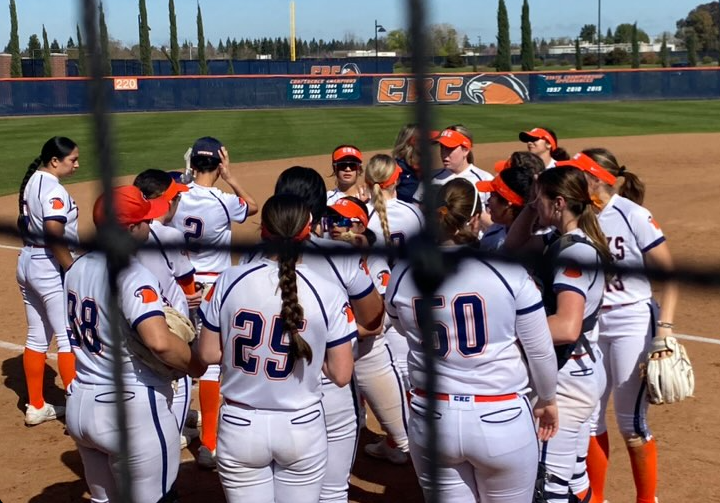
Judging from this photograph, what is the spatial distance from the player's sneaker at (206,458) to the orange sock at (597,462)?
1.93m

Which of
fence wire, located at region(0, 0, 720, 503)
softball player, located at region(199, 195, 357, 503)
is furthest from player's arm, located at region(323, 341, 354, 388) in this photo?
fence wire, located at region(0, 0, 720, 503)

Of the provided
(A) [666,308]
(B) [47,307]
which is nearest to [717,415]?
(A) [666,308]

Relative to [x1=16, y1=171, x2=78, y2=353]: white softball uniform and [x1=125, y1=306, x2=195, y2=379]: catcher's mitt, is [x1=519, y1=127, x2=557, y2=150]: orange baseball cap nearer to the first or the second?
[x1=16, y1=171, x2=78, y2=353]: white softball uniform

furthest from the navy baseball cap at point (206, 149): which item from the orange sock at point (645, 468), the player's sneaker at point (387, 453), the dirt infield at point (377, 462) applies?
the orange sock at point (645, 468)

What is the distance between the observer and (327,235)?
3982mm

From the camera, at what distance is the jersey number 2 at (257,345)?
298cm

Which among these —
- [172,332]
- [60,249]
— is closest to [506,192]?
[172,332]

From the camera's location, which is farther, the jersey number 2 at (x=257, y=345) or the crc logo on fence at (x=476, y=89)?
the crc logo on fence at (x=476, y=89)

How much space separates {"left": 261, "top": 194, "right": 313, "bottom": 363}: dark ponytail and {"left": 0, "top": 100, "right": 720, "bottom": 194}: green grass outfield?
11603 millimetres

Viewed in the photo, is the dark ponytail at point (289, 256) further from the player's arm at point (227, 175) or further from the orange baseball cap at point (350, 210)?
the player's arm at point (227, 175)

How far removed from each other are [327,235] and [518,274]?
1.24 meters

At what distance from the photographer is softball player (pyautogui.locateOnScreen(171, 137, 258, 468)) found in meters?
4.71

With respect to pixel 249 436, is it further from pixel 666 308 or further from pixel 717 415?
pixel 717 415

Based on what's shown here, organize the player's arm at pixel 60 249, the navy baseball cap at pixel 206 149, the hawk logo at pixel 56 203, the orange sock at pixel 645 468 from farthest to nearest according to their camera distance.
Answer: the hawk logo at pixel 56 203 < the navy baseball cap at pixel 206 149 < the player's arm at pixel 60 249 < the orange sock at pixel 645 468
